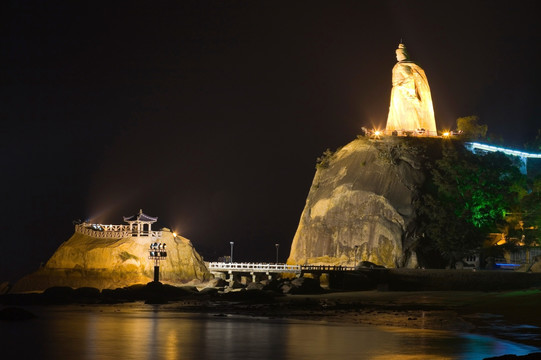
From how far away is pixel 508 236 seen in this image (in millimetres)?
86812

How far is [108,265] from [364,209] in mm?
31950

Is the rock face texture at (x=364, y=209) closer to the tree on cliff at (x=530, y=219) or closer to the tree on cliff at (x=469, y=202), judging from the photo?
the tree on cliff at (x=469, y=202)

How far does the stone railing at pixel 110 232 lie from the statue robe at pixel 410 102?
39954 mm

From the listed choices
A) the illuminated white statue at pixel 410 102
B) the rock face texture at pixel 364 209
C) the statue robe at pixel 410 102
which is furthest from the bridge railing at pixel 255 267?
the statue robe at pixel 410 102

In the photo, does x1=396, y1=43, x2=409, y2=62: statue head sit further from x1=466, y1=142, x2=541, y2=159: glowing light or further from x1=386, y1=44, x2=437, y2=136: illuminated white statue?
x1=466, y1=142, x2=541, y2=159: glowing light

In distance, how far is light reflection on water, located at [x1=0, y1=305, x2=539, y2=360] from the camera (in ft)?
109

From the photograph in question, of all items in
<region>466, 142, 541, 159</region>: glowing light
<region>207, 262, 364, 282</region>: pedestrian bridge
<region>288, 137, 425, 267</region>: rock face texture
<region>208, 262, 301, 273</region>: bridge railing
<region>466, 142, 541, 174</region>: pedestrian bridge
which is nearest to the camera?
<region>207, 262, 364, 282</region>: pedestrian bridge

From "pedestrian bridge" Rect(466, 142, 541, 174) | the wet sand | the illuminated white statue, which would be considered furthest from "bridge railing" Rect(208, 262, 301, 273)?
"pedestrian bridge" Rect(466, 142, 541, 174)

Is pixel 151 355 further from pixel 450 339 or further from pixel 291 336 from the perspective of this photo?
pixel 450 339

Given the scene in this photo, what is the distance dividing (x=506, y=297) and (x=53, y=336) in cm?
3129

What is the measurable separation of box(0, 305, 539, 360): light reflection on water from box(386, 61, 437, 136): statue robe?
63.5 meters

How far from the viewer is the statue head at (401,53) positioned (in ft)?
367

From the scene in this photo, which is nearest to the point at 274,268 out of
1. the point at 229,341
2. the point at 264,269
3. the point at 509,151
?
the point at 264,269

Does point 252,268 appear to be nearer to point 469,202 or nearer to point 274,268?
point 274,268
